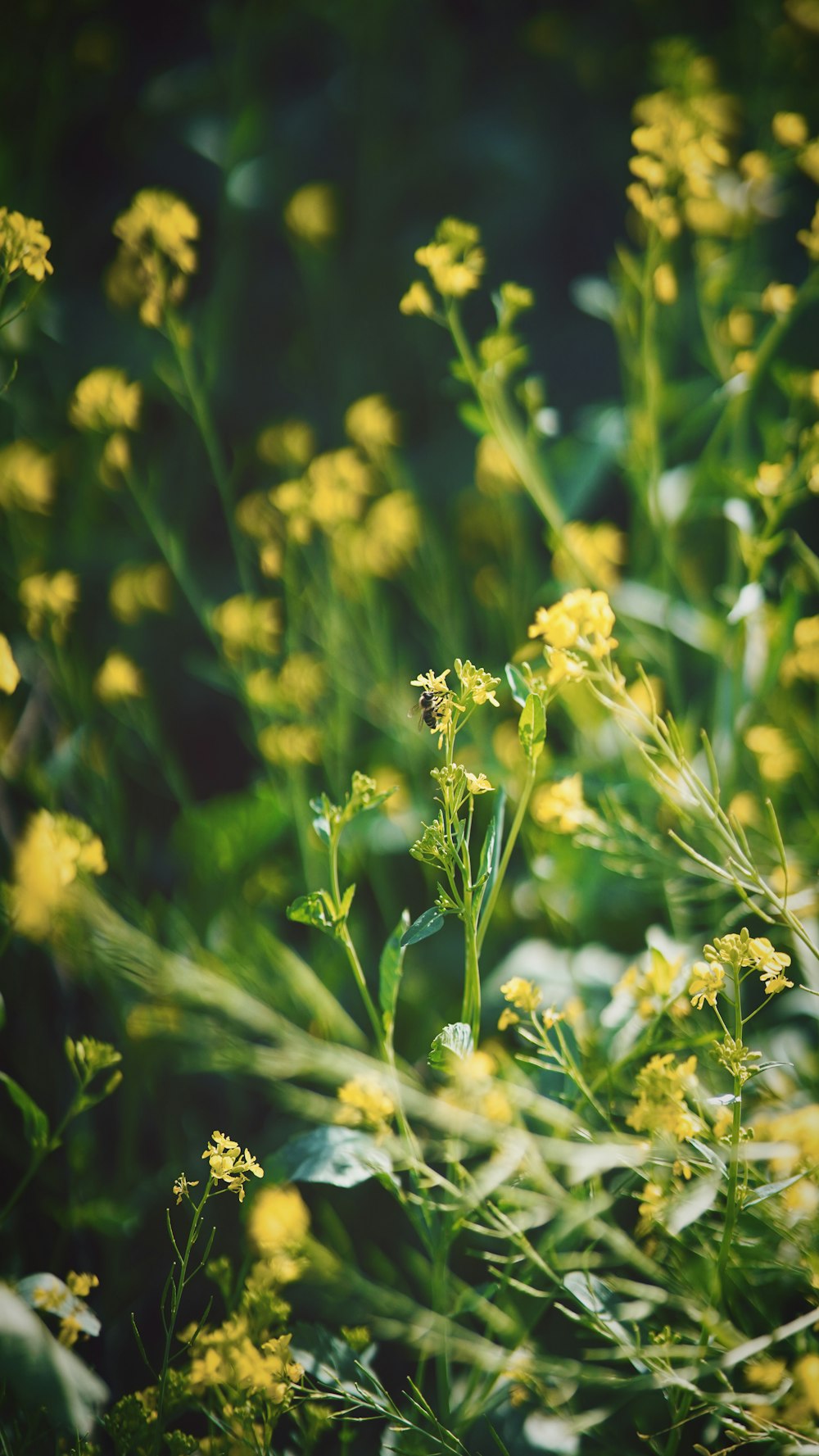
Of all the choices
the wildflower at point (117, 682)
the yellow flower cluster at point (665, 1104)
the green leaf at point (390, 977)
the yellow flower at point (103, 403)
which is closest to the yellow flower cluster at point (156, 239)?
the yellow flower at point (103, 403)

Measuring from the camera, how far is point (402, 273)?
1.30 meters

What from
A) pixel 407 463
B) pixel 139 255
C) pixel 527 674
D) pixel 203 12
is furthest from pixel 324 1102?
pixel 203 12

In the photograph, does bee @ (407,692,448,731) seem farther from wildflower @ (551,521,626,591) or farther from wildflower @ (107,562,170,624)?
wildflower @ (107,562,170,624)

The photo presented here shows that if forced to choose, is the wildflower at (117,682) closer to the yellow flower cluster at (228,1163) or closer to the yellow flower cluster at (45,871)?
the yellow flower cluster at (45,871)

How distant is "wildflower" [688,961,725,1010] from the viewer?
45 centimetres

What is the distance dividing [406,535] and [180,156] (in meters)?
0.70

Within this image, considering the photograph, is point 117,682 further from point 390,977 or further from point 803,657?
point 803,657

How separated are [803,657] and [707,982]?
42cm

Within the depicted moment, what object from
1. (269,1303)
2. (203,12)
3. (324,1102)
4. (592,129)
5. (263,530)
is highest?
(203,12)

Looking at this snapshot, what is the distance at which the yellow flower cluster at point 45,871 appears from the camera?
23.4 inches

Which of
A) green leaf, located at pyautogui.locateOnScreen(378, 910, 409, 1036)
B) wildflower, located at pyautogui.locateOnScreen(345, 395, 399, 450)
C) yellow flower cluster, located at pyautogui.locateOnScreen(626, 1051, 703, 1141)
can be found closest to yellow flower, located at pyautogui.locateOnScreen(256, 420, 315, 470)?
wildflower, located at pyautogui.locateOnScreen(345, 395, 399, 450)

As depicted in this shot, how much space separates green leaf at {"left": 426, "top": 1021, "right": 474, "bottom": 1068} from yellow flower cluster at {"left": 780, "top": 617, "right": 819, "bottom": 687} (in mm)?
446

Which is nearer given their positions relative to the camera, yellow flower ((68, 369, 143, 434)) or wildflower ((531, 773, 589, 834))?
wildflower ((531, 773, 589, 834))

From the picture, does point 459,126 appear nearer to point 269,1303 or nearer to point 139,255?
point 139,255
